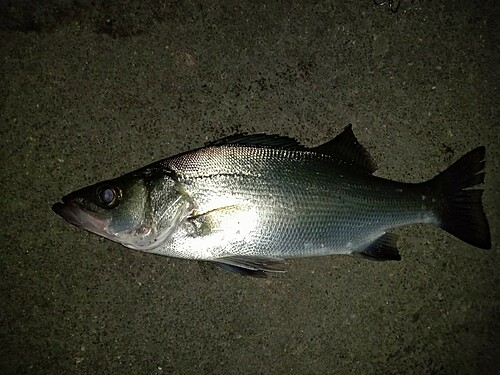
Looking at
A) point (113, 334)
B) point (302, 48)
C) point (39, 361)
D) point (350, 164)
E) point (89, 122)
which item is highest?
point (302, 48)

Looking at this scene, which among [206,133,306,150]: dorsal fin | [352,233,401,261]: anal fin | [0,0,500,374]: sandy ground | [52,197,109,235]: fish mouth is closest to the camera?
[52,197,109,235]: fish mouth

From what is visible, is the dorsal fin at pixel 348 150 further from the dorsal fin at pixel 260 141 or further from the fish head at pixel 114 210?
the fish head at pixel 114 210

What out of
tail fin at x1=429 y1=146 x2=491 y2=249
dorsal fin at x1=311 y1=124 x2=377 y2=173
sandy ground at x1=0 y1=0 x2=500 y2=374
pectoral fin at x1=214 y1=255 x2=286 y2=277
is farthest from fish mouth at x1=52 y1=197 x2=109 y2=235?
tail fin at x1=429 y1=146 x2=491 y2=249

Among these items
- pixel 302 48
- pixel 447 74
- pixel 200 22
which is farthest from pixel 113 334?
pixel 447 74

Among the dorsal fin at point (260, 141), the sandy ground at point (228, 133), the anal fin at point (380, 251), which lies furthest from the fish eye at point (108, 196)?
the anal fin at point (380, 251)

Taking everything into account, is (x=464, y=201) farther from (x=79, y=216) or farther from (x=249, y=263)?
(x=79, y=216)

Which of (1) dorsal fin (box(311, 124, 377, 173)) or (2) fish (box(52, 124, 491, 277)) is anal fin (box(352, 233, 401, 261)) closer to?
(2) fish (box(52, 124, 491, 277))

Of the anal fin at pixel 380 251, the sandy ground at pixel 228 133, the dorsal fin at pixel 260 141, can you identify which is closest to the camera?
the dorsal fin at pixel 260 141

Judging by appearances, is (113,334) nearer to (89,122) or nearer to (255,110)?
(89,122)
